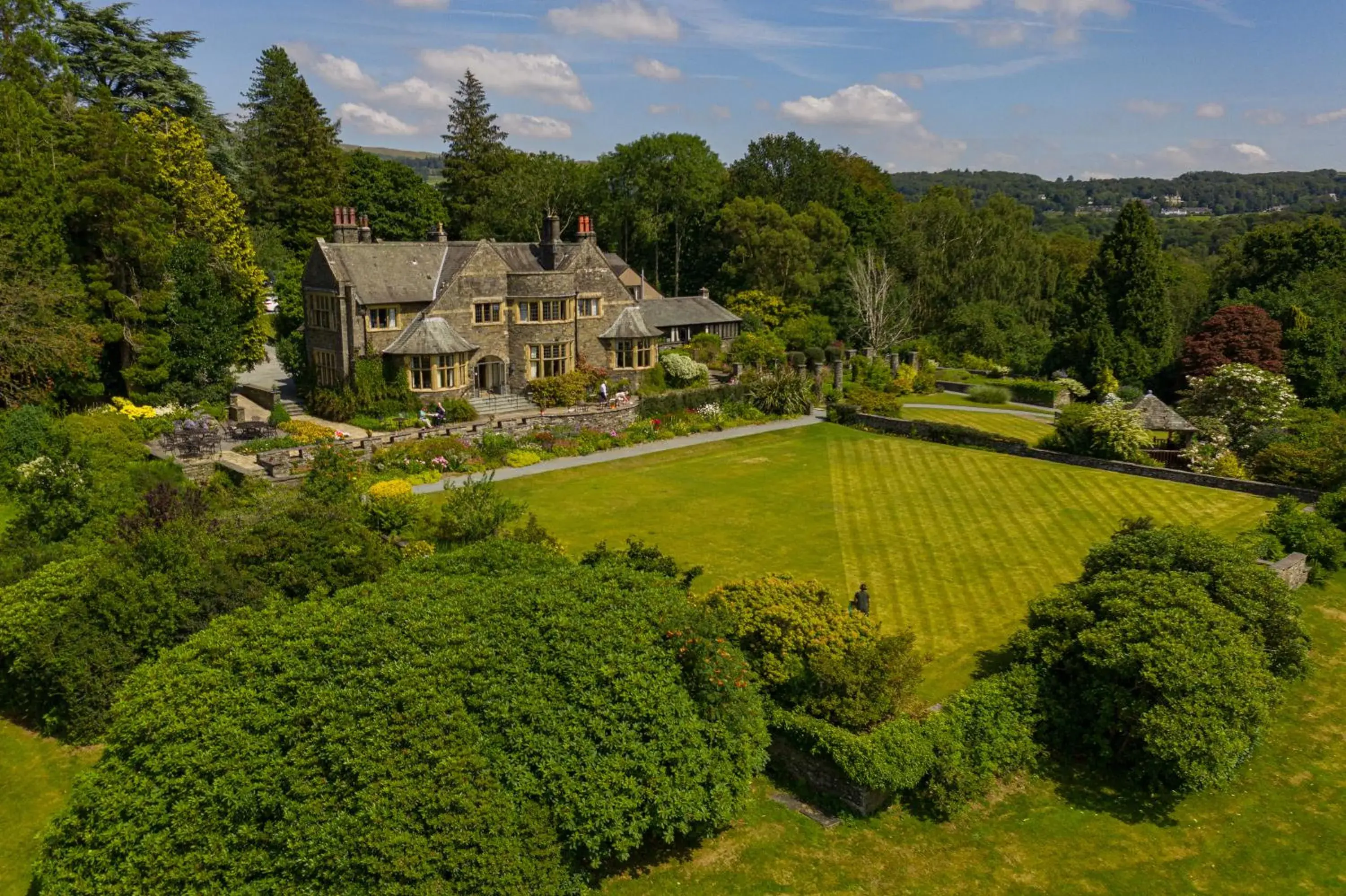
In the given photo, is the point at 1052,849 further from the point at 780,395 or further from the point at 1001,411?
the point at 1001,411

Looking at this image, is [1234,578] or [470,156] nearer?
[1234,578]

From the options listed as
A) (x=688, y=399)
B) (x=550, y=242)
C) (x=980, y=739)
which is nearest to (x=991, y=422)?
(x=688, y=399)

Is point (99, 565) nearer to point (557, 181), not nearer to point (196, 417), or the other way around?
point (196, 417)

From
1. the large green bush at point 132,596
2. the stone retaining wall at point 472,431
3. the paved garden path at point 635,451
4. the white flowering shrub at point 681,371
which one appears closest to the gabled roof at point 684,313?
the white flowering shrub at point 681,371

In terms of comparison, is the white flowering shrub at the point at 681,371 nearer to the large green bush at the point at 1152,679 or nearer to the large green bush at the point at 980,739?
the large green bush at the point at 1152,679

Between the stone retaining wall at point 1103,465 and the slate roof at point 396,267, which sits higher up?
the slate roof at point 396,267

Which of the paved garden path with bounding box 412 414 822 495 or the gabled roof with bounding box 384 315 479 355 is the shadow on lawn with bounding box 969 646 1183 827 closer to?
the paved garden path with bounding box 412 414 822 495

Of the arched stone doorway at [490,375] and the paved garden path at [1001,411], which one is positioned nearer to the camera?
the arched stone doorway at [490,375]

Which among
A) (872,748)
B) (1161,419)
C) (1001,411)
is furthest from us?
(1001,411)
